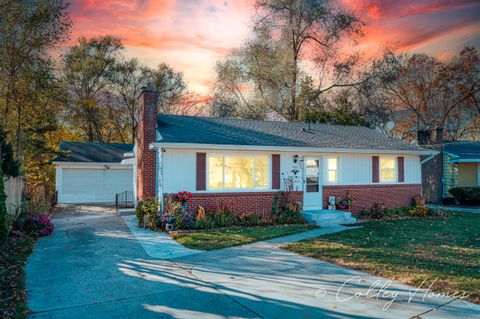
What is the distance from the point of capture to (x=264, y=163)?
1334 centimetres

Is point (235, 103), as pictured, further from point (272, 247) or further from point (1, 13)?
point (272, 247)

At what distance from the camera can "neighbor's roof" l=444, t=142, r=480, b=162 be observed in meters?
20.0

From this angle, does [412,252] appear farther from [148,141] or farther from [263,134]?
[148,141]

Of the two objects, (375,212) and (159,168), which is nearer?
(159,168)

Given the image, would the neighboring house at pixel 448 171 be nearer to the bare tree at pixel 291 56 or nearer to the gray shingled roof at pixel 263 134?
the gray shingled roof at pixel 263 134

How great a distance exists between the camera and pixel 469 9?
2252cm

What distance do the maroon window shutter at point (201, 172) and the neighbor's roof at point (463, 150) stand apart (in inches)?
612

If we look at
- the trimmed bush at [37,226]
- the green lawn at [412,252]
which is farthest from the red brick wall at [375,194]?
the trimmed bush at [37,226]

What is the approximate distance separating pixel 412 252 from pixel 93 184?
61.1 ft

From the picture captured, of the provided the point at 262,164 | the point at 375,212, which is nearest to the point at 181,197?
the point at 262,164

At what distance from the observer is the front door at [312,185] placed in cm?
1394

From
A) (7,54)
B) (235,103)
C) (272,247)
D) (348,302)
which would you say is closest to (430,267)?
(348,302)

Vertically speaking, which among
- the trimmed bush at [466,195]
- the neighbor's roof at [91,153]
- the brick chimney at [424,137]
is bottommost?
the trimmed bush at [466,195]

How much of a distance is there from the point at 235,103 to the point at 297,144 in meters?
17.5
